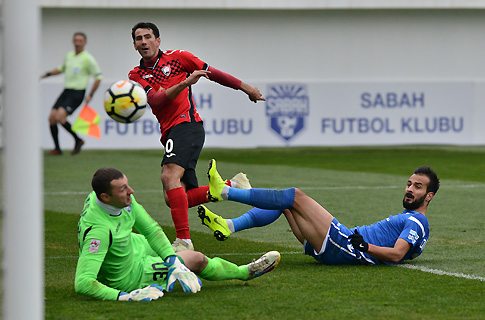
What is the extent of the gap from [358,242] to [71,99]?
12.3 meters

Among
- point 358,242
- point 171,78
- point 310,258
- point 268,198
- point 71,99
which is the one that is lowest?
point 310,258

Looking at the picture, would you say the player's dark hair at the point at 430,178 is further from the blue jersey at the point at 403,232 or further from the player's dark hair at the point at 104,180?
the player's dark hair at the point at 104,180

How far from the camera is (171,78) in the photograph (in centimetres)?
784

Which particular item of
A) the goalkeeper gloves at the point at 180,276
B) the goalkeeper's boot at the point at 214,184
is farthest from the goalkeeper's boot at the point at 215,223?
the goalkeeper gloves at the point at 180,276

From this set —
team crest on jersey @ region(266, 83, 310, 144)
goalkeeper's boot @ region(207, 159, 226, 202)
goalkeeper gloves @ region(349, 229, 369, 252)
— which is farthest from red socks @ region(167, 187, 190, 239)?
team crest on jersey @ region(266, 83, 310, 144)

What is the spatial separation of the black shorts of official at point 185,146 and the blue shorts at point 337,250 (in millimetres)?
1425

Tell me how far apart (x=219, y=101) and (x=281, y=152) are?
6.24ft

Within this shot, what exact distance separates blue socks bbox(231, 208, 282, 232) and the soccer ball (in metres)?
1.22

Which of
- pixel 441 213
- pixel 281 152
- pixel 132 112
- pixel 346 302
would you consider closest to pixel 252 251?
pixel 132 112

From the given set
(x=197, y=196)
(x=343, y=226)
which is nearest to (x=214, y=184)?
(x=197, y=196)

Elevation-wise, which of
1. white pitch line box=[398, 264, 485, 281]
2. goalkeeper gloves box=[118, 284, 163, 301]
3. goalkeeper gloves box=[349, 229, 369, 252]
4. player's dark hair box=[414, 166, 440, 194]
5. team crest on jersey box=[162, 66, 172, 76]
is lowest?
white pitch line box=[398, 264, 485, 281]

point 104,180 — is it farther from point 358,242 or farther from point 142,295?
point 358,242

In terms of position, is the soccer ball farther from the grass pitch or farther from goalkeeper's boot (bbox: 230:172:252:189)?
the grass pitch

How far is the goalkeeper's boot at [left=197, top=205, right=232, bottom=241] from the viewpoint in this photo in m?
7.03
